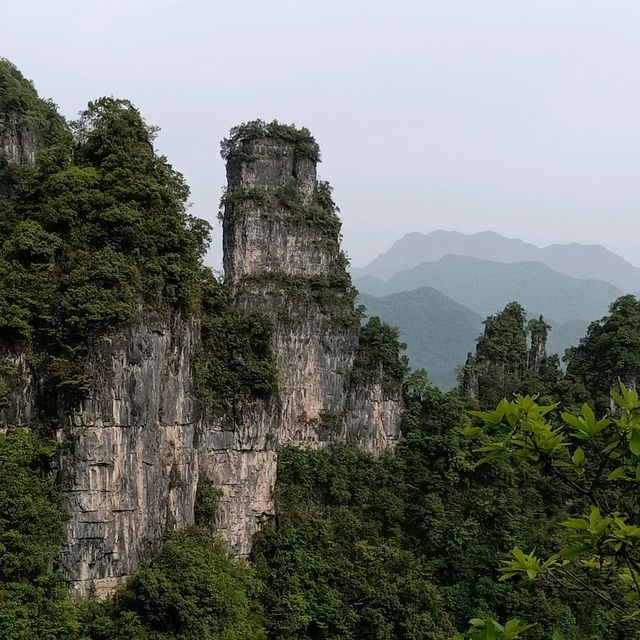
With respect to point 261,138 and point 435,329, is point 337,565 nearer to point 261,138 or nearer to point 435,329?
point 261,138

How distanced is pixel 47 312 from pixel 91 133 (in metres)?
4.56

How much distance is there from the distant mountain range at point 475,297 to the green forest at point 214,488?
128 feet

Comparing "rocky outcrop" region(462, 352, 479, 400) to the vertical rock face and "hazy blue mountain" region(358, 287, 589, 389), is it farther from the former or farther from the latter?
"hazy blue mountain" region(358, 287, 589, 389)

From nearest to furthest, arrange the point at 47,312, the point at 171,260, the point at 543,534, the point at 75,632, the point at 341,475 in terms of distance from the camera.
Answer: the point at 75,632
the point at 47,312
the point at 171,260
the point at 543,534
the point at 341,475

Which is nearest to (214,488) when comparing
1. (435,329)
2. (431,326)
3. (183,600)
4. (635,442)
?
(183,600)

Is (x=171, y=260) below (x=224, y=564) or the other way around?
the other way around

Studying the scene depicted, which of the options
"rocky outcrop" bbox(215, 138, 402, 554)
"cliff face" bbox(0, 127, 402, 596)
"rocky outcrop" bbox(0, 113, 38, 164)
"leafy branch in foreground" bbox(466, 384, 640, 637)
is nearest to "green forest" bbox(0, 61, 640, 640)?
"rocky outcrop" bbox(0, 113, 38, 164)

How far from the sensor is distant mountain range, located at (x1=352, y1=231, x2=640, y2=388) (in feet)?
253

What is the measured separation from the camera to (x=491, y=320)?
85.0ft

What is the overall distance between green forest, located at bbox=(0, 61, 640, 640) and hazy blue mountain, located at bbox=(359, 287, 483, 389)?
45.0 m

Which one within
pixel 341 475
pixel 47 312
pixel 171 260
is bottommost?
pixel 341 475

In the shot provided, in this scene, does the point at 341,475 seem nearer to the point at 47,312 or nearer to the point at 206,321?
the point at 206,321

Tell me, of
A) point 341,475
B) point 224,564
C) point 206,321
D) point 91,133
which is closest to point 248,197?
point 206,321

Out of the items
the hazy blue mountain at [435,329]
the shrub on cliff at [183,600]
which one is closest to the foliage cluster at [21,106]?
the shrub on cliff at [183,600]
